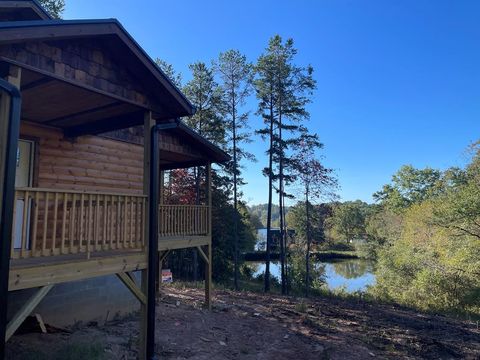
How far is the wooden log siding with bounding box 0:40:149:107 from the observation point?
159 inches

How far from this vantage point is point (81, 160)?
7.54 metres

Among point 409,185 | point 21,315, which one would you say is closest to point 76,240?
point 21,315

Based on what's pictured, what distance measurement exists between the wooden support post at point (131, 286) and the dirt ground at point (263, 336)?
3.29 feet

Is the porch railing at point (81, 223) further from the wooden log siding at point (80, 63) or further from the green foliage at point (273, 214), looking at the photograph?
the green foliage at point (273, 214)

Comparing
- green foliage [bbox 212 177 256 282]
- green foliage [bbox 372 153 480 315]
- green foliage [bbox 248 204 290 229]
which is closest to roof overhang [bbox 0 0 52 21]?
green foliage [bbox 248 204 290 229]

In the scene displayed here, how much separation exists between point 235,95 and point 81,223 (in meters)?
17.9

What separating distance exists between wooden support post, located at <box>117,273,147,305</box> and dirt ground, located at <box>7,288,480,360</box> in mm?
1003

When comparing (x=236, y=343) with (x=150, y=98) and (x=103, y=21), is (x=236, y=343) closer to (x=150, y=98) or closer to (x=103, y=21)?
(x=150, y=98)

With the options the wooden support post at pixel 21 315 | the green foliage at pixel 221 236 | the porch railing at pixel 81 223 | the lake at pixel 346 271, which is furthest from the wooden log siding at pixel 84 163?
the lake at pixel 346 271

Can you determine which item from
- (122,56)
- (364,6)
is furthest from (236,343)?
(364,6)

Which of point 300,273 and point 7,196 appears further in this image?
point 300,273

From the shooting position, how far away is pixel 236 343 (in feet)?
23.1

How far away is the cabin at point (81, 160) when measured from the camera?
4.00 metres

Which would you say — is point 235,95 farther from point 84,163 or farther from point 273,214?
point 273,214
